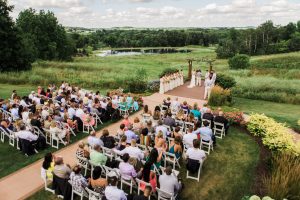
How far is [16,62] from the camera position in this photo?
1710 inches

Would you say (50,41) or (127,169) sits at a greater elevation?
(50,41)

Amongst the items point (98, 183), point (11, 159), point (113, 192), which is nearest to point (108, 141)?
A: point (98, 183)

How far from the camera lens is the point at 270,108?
21.7 m

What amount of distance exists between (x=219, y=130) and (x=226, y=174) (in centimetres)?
348

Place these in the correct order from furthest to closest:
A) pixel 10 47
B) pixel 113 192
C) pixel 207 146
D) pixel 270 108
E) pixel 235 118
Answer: pixel 10 47
pixel 270 108
pixel 235 118
pixel 207 146
pixel 113 192

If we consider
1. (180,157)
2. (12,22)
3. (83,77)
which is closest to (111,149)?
(180,157)

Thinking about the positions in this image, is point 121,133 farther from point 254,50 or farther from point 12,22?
point 254,50

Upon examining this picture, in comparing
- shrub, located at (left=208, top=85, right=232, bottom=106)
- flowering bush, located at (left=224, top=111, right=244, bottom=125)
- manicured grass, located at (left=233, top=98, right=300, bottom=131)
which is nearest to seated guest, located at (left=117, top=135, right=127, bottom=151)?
flowering bush, located at (left=224, top=111, right=244, bottom=125)

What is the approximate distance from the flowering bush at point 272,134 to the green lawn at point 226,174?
675mm

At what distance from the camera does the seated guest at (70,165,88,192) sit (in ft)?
27.2

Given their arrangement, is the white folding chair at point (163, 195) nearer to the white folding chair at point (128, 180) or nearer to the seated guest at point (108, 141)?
the white folding chair at point (128, 180)

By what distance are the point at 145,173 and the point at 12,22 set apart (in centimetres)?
4328

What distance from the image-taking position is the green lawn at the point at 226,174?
9570 mm

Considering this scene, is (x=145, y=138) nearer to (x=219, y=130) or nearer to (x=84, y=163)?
(x=84, y=163)
